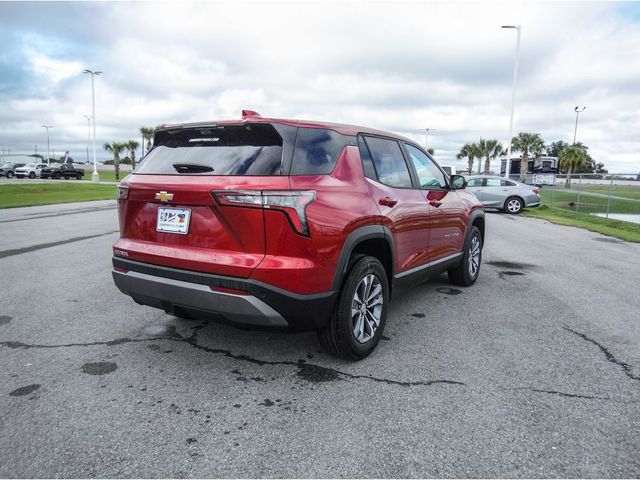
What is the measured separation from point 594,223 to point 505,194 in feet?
13.3

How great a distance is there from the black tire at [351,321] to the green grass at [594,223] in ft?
33.6

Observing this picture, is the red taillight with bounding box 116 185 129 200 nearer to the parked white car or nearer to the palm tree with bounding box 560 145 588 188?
the parked white car

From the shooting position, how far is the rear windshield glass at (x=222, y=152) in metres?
3.05

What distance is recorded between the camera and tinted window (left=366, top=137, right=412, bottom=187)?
3947mm

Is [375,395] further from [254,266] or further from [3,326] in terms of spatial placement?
[3,326]

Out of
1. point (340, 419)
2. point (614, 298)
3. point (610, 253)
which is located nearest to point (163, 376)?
point (340, 419)

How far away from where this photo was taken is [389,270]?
12.9 feet

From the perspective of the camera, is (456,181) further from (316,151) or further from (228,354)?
(228,354)

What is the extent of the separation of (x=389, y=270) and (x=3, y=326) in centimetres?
348

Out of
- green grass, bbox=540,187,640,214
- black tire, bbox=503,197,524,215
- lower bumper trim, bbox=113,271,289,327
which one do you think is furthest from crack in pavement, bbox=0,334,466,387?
green grass, bbox=540,187,640,214

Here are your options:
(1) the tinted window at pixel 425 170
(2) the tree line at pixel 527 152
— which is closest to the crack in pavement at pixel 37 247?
(1) the tinted window at pixel 425 170

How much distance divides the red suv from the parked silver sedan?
53.9 feet

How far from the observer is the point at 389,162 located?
4.17 meters

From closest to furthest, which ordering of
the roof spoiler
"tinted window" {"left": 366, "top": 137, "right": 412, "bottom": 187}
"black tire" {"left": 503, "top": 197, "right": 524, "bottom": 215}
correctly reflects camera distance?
the roof spoiler, "tinted window" {"left": 366, "top": 137, "right": 412, "bottom": 187}, "black tire" {"left": 503, "top": 197, "right": 524, "bottom": 215}
